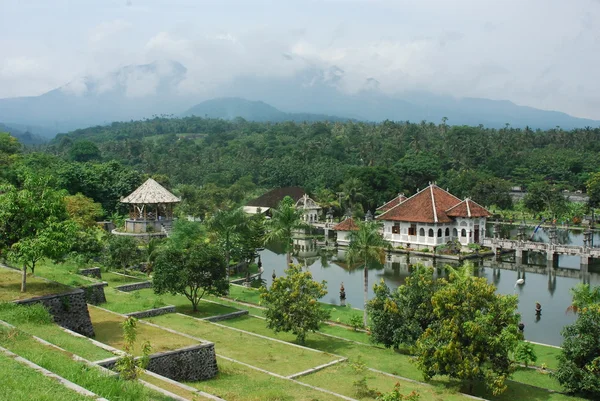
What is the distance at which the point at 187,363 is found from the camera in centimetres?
1295

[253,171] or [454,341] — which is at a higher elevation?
[253,171]

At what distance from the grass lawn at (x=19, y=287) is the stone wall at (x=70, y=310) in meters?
0.30

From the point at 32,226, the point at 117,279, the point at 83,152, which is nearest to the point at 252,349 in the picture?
the point at 32,226

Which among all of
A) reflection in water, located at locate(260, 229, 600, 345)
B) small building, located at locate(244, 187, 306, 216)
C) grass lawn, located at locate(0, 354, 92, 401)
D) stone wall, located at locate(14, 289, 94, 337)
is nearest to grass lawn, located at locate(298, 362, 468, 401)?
stone wall, located at locate(14, 289, 94, 337)

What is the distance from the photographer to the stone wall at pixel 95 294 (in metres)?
18.6

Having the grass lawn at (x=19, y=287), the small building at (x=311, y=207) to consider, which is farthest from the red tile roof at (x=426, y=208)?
the grass lawn at (x=19, y=287)

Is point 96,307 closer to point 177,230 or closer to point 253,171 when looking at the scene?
point 177,230

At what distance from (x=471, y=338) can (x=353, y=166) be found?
55.7 meters

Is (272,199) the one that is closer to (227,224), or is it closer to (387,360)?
(227,224)

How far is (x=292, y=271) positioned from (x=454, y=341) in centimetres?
570

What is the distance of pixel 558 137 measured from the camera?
90.1 m

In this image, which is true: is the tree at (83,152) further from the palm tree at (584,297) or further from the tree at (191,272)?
the palm tree at (584,297)

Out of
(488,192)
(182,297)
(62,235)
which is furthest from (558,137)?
(62,235)

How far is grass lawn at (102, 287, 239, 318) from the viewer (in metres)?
18.8
